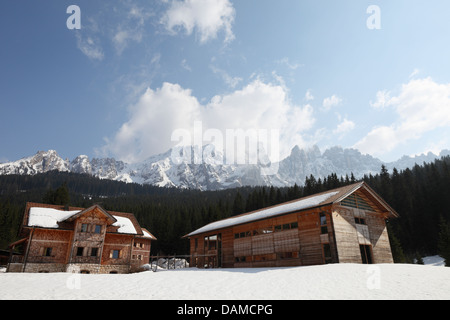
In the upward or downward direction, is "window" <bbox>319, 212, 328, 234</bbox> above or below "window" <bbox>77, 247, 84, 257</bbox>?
above

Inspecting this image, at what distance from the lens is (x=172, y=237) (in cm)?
6925

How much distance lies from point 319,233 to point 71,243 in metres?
29.2

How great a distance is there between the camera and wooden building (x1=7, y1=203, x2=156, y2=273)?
101 feet

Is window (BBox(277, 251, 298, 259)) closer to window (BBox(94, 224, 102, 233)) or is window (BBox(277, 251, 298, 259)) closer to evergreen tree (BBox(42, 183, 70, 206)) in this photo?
window (BBox(94, 224, 102, 233))

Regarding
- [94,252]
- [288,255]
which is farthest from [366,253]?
[94,252]

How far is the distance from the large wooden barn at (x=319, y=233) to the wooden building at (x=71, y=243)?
15780 millimetres

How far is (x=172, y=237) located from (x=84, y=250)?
38.2m

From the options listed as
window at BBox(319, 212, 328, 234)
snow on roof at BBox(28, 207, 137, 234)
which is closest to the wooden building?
snow on roof at BBox(28, 207, 137, 234)

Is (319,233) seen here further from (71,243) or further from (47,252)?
(47,252)

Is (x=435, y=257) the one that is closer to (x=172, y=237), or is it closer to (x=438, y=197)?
(x=438, y=197)

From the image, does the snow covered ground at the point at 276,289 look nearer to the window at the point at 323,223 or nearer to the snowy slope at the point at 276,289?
the snowy slope at the point at 276,289

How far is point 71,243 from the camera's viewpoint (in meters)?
32.3

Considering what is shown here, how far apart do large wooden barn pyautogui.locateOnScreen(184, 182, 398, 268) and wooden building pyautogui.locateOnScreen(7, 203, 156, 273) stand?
51.8 ft
